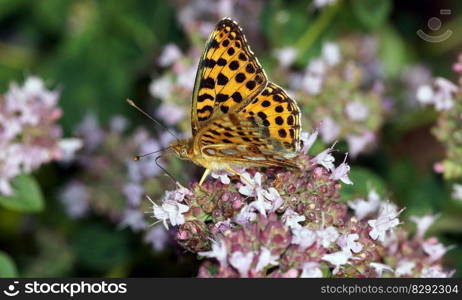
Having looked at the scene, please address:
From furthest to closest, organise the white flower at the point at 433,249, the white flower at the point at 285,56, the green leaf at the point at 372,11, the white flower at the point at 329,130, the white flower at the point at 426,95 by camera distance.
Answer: the white flower at the point at 285,56 < the green leaf at the point at 372,11 < the white flower at the point at 329,130 < the white flower at the point at 426,95 < the white flower at the point at 433,249

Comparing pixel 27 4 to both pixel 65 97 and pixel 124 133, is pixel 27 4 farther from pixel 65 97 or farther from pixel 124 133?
pixel 124 133

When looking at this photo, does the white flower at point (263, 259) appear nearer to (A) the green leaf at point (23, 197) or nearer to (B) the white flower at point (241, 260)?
(B) the white flower at point (241, 260)

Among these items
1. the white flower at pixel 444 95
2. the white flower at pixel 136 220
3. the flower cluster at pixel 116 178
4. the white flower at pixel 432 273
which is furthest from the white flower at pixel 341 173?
the white flower at pixel 136 220

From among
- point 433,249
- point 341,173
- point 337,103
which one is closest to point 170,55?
point 337,103

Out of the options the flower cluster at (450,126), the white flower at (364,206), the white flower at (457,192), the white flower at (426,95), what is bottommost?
the white flower at (364,206)

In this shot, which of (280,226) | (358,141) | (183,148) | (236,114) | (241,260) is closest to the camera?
(241,260)

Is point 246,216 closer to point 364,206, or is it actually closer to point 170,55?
point 364,206
